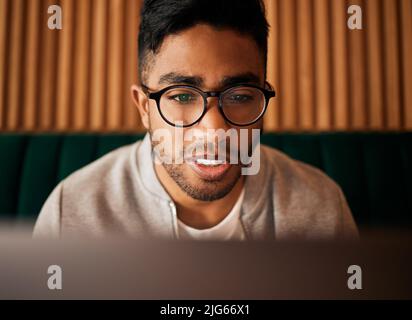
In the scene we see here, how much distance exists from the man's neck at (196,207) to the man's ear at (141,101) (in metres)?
0.09

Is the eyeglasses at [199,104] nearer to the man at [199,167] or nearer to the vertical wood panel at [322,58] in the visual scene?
the man at [199,167]

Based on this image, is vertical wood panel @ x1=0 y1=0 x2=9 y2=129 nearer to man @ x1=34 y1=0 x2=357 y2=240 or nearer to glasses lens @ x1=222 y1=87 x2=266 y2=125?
man @ x1=34 y1=0 x2=357 y2=240

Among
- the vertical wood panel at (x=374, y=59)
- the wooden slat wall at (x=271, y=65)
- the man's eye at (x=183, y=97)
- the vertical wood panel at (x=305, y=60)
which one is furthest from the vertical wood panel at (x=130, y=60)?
the vertical wood panel at (x=374, y=59)

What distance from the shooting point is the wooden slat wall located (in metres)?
0.69

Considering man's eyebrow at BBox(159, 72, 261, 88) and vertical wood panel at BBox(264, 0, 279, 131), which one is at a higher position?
vertical wood panel at BBox(264, 0, 279, 131)

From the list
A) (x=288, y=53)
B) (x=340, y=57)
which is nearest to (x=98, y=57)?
(x=288, y=53)

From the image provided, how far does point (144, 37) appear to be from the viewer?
66 cm

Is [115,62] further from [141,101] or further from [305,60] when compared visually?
[305,60]

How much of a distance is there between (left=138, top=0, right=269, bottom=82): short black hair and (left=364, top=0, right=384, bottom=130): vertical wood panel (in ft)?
0.68

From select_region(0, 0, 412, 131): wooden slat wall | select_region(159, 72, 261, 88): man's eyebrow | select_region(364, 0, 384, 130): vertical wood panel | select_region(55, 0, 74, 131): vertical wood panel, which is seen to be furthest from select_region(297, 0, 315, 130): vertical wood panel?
select_region(55, 0, 74, 131): vertical wood panel

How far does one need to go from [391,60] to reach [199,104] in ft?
1.43

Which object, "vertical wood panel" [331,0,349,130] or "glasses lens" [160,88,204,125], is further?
"vertical wood panel" [331,0,349,130]

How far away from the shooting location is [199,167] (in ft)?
1.90
